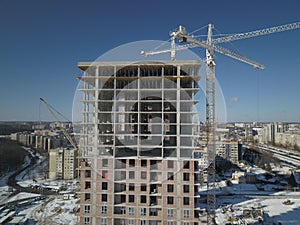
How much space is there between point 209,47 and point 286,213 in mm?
7104

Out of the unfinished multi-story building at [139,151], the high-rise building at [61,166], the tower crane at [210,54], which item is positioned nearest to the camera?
the unfinished multi-story building at [139,151]

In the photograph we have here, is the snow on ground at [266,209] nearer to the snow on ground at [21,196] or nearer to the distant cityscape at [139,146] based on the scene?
the distant cityscape at [139,146]

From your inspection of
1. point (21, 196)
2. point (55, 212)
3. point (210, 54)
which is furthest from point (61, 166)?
point (210, 54)

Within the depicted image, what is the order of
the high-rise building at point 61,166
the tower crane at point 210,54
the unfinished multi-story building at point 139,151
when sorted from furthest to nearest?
the high-rise building at point 61,166 → the tower crane at point 210,54 → the unfinished multi-story building at point 139,151

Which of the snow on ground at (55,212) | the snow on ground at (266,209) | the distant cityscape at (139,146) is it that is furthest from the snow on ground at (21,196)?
the snow on ground at (266,209)

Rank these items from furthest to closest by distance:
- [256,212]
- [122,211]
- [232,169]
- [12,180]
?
[232,169]
[12,180]
[256,212]
[122,211]

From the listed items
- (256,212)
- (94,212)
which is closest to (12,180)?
(94,212)

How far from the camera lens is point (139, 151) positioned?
409 cm

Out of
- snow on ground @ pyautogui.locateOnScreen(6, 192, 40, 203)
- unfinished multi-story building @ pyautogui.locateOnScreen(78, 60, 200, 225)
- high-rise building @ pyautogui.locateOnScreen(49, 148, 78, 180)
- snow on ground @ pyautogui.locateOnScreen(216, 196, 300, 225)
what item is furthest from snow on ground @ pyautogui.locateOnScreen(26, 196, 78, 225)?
snow on ground @ pyautogui.locateOnScreen(216, 196, 300, 225)

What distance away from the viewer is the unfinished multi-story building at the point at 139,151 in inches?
159

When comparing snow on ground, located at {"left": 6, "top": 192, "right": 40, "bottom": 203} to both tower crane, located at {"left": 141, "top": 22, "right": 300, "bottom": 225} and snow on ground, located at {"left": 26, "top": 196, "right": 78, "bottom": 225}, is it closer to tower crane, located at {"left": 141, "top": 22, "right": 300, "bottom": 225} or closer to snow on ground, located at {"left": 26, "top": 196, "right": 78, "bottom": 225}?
snow on ground, located at {"left": 26, "top": 196, "right": 78, "bottom": 225}

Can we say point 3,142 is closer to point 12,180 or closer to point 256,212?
point 12,180

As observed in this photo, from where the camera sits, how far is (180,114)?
4152 mm

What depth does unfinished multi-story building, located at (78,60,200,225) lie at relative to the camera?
159 inches
